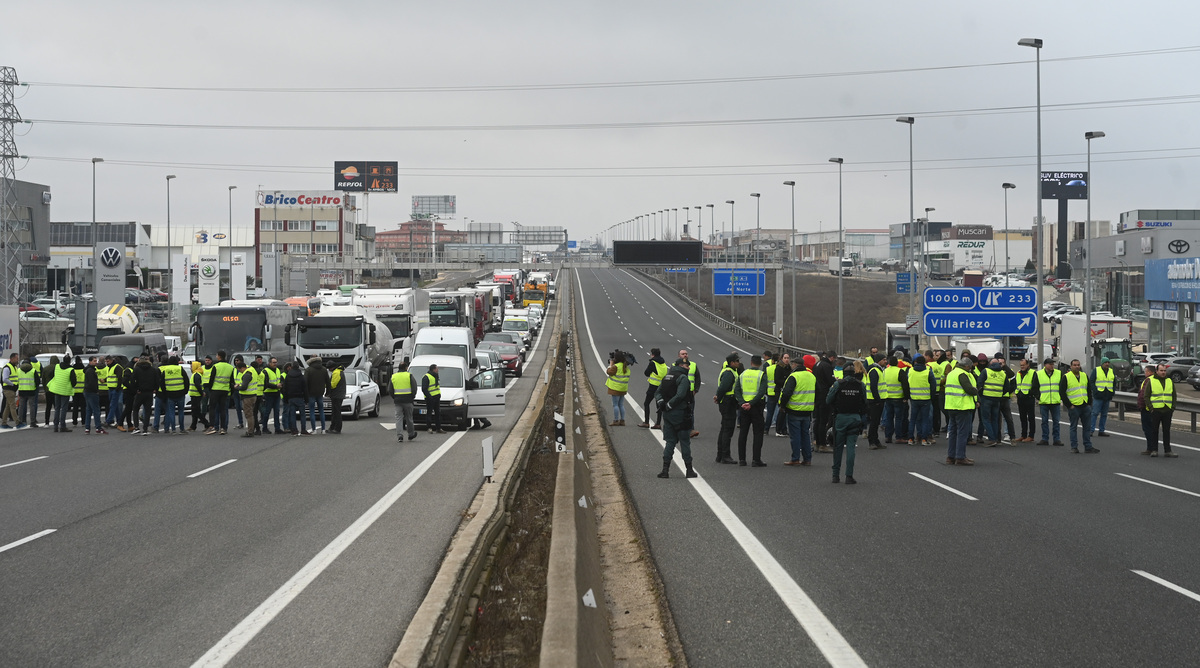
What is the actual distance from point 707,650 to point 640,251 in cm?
7276

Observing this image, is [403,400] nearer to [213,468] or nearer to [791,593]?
[213,468]

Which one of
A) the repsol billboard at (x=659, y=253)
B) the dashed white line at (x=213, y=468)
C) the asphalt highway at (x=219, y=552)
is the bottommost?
the dashed white line at (x=213, y=468)

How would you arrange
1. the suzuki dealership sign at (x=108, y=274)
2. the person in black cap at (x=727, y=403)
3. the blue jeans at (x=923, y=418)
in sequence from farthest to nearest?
the suzuki dealership sign at (x=108, y=274) < the blue jeans at (x=923, y=418) < the person in black cap at (x=727, y=403)

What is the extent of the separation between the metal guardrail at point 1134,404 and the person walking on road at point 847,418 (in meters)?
10.6

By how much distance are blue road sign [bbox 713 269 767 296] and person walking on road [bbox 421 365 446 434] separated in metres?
58.3

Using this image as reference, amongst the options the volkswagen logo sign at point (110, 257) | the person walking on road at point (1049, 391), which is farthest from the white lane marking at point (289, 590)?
the volkswagen logo sign at point (110, 257)

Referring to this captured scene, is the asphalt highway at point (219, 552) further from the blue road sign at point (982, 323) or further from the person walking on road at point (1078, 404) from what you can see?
the blue road sign at point (982, 323)

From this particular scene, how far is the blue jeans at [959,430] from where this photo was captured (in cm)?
1777

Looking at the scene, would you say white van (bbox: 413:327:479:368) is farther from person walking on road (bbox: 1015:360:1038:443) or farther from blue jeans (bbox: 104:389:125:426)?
person walking on road (bbox: 1015:360:1038:443)

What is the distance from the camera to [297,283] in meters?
84.7

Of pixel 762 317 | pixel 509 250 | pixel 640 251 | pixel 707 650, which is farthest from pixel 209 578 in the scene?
pixel 509 250

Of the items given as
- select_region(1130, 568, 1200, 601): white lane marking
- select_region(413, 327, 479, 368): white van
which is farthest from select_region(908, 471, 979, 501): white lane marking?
select_region(413, 327, 479, 368): white van

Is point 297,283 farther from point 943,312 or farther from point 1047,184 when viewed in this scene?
point 1047,184

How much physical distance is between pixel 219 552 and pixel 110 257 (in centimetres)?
4419
